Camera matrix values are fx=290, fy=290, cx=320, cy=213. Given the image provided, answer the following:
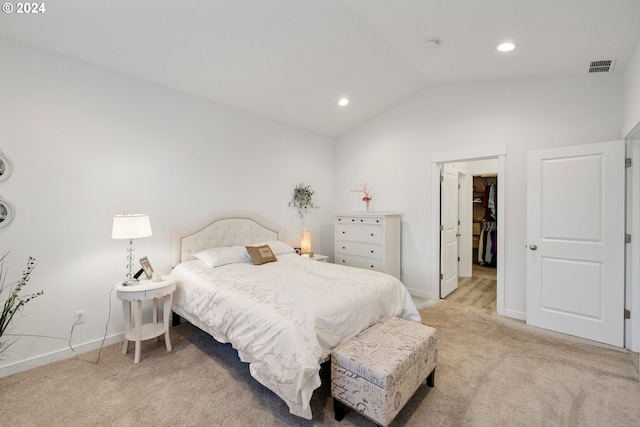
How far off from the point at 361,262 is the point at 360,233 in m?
0.44

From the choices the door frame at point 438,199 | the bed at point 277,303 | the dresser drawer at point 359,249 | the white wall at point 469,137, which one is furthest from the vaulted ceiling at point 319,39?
the dresser drawer at point 359,249

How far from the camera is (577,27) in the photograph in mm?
2285

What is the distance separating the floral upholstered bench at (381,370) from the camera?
165 cm

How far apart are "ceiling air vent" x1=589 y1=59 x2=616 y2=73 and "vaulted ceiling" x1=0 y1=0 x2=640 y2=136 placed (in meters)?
0.04

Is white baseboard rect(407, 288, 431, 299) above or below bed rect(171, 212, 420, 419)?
below

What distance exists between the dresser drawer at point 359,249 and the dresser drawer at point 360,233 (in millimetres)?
74

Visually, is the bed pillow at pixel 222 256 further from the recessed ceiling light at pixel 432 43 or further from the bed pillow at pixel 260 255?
the recessed ceiling light at pixel 432 43

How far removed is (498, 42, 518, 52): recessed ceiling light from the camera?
270cm

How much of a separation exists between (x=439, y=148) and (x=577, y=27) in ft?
6.29

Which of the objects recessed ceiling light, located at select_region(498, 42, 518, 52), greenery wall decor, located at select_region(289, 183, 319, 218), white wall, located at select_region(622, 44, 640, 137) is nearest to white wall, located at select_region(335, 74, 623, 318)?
white wall, located at select_region(622, 44, 640, 137)

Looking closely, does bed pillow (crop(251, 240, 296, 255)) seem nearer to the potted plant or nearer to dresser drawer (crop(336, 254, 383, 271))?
dresser drawer (crop(336, 254, 383, 271))

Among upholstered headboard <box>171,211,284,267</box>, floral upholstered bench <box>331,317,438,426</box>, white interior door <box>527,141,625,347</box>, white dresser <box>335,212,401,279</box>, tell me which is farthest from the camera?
white dresser <box>335,212,401,279</box>

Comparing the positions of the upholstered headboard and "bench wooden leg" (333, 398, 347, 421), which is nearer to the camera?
"bench wooden leg" (333, 398, 347, 421)

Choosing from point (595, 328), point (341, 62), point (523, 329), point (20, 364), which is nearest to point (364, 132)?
point (341, 62)
